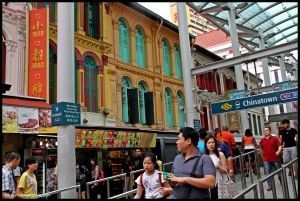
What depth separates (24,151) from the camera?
12797mm

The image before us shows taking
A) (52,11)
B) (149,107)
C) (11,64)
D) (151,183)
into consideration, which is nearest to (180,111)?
(149,107)

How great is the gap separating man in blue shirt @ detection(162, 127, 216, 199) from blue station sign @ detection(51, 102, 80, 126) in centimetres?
417

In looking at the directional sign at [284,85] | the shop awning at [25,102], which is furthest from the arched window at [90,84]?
the directional sign at [284,85]

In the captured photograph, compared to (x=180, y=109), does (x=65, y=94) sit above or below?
below

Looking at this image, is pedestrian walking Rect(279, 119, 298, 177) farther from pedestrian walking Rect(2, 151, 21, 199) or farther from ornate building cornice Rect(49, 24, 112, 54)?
ornate building cornice Rect(49, 24, 112, 54)

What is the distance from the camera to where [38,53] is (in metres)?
13.8

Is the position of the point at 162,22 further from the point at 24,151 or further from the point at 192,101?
the point at 24,151

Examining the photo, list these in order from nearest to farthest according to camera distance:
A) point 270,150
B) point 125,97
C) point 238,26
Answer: point 270,150 < point 125,97 < point 238,26

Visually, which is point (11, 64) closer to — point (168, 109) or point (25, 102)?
point (25, 102)

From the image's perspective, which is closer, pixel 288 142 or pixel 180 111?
pixel 288 142

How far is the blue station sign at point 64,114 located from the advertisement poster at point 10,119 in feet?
14.2

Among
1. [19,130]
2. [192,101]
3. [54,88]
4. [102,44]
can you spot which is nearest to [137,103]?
[102,44]

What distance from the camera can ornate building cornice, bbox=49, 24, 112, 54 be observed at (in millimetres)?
15499

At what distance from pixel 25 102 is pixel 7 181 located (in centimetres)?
658
